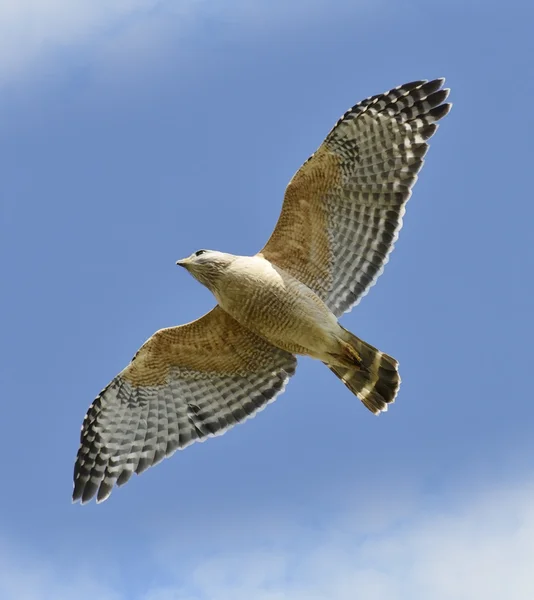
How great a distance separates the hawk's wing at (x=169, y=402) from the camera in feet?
43.4

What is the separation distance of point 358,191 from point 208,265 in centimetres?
192

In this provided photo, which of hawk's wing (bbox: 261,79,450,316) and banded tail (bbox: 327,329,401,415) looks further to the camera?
hawk's wing (bbox: 261,79,450,316)

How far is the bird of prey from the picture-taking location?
12469mm

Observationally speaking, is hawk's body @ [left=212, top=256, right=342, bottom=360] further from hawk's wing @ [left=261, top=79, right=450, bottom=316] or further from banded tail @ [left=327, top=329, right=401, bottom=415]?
hawk's wing @ [left=261, top=79, right=450, bottom=316]

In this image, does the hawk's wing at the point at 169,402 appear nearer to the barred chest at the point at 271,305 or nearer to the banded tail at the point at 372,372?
the barred chest at the point at 271,305

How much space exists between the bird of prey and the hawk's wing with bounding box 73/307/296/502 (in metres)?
0.01

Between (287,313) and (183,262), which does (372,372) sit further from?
(183,262)

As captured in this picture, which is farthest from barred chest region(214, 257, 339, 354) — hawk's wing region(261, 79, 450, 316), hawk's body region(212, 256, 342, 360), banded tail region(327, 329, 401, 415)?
hawk's wing region(261, 79, 450, 316)

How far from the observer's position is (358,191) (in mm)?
12828

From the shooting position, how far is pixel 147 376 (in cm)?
1330

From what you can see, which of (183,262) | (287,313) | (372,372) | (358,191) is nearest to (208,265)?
(183,262)

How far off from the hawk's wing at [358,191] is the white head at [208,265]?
692mm

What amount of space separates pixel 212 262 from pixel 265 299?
2.30 ft

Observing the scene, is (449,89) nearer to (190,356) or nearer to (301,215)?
(301,215)
